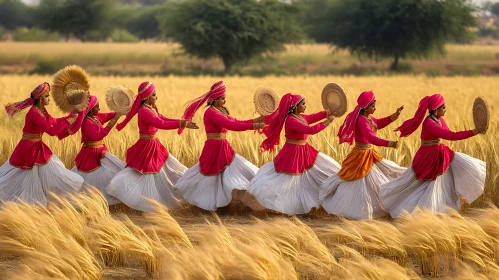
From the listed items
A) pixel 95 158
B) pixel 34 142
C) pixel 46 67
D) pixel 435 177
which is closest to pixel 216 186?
pixel 95 158

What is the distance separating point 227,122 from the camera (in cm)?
990

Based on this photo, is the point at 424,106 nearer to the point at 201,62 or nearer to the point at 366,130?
the point at 366,130

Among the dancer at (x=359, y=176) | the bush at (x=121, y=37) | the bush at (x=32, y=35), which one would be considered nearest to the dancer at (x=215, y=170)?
the dancer at (x=359, y=176)

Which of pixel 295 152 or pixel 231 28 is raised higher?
pixel 231 28

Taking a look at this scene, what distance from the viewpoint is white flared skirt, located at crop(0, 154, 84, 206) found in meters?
10.1

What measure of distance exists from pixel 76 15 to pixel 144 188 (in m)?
75.7

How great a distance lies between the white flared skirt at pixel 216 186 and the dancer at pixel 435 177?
158 cm

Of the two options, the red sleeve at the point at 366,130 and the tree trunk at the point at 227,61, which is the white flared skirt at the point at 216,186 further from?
the tree trunk at the point at 227,61

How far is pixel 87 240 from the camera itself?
26.0 feet

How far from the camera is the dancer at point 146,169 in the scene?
10.1m

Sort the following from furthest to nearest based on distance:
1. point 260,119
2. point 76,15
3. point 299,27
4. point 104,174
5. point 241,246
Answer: point 76,15 → point 299,27 → point 104,174 → point 260,119 → point 241,246

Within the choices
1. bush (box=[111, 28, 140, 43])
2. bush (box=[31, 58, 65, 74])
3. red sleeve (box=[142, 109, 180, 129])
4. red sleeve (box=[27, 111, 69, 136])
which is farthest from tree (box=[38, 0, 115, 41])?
red sleeve (box=[142, 109, 180, 129])

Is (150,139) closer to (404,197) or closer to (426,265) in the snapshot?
(404,197)

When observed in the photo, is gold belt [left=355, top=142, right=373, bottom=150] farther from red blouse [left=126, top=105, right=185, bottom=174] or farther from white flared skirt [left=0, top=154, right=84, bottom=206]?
white flared skirt [left=0, top=154, right=84, bottom=206]
